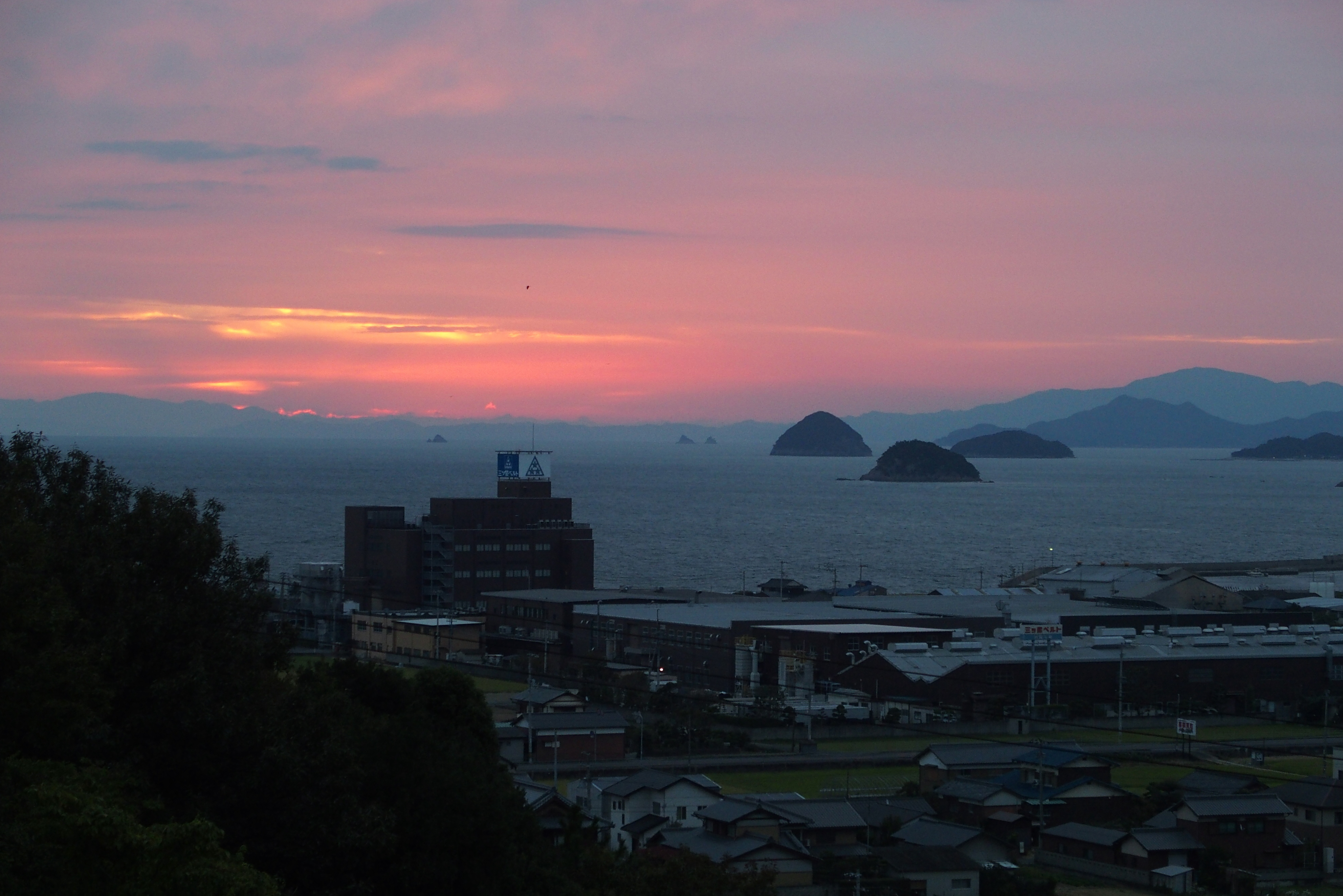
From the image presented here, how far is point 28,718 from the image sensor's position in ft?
Result: 15.2

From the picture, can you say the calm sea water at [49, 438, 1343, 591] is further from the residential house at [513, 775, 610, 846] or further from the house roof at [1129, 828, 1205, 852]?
the house roof at [1129, 828, 1205, 852]

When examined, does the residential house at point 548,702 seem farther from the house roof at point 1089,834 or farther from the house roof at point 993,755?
the house roof at point 1089,834

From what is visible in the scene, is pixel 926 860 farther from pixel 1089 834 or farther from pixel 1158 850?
pixel 1158 850

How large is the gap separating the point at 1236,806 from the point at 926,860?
287cm

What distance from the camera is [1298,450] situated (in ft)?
586

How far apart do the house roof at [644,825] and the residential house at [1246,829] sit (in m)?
4.19

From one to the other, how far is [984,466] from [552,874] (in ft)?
490

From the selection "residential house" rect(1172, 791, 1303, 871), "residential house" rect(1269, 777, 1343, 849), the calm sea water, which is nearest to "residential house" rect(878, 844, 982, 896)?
"residential house" rect(1172, 791, 1303, 871)

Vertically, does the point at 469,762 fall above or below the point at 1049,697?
above

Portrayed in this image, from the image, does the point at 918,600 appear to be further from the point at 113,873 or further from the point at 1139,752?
the point at 113,873

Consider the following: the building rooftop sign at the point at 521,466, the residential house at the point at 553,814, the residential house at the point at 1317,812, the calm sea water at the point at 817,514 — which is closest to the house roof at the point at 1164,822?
Result: the residential house at the point at 1317,812

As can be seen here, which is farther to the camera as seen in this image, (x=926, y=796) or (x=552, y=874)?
(x=926, y=796)

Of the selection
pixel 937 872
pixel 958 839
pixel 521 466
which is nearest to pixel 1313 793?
pixel 958 839

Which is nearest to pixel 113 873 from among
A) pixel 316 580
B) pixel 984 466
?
pixel 316 580
